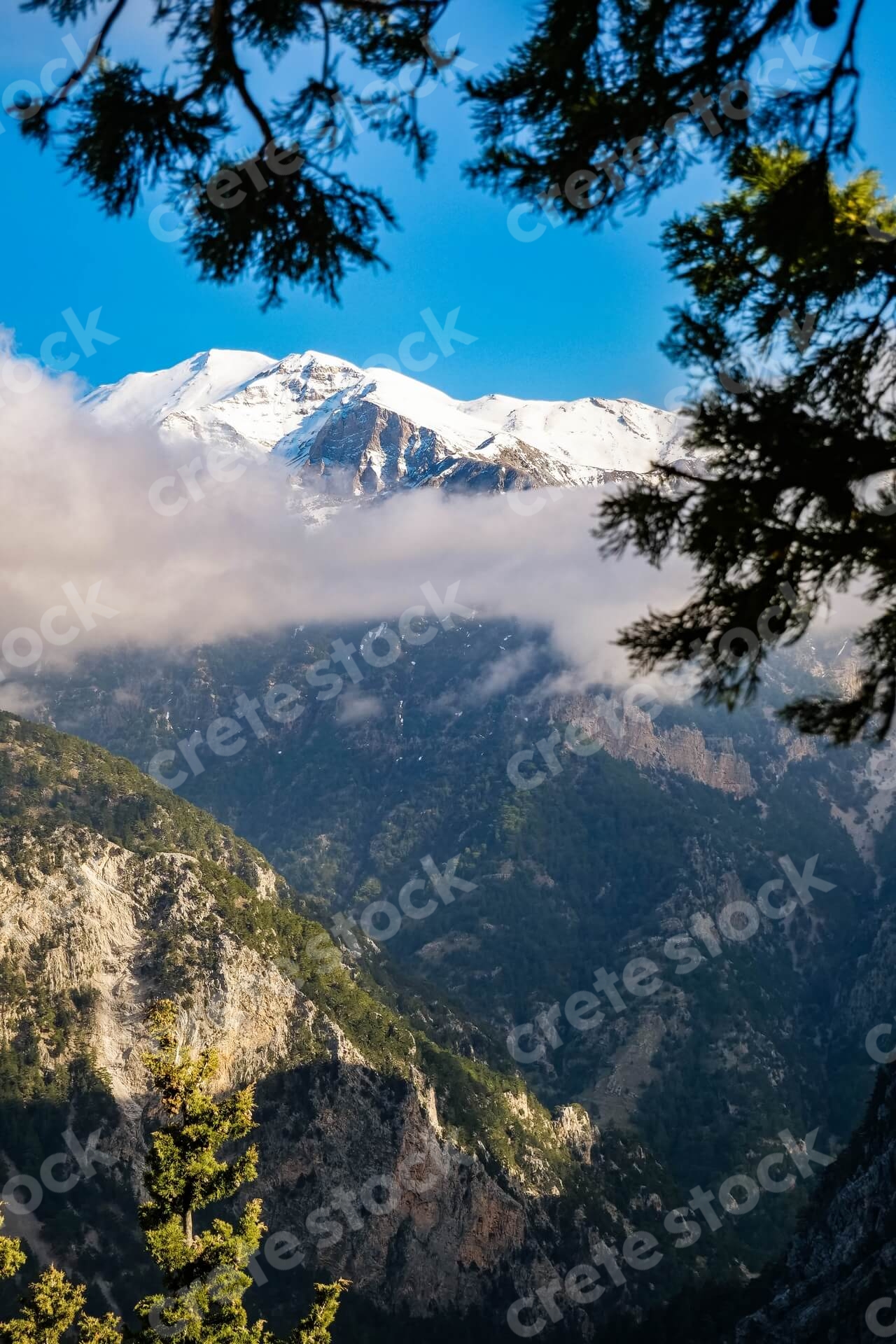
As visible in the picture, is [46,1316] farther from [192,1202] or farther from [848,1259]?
[848,1259]

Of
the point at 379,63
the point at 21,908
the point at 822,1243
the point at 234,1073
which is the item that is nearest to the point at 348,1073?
the point at 234,1073

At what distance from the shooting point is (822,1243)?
241 feet
